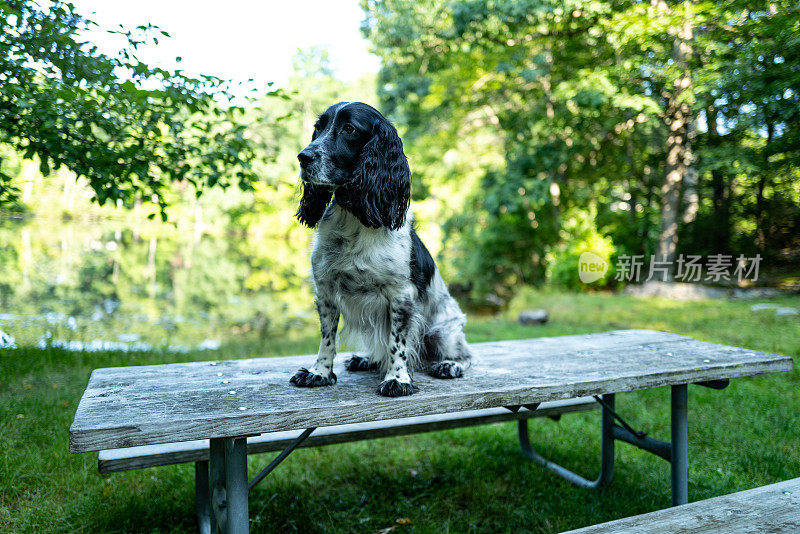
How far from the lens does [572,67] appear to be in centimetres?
1095

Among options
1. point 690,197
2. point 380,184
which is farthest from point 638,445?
point 690,197

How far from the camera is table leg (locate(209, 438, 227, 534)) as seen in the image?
6.84 ft

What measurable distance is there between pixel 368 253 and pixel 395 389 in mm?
559

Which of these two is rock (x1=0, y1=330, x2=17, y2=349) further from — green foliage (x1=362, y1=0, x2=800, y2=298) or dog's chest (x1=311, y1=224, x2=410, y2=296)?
green foliage (x1=362, y1=0, x2=800, y2=298)

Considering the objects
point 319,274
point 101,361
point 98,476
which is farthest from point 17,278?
point 319,274

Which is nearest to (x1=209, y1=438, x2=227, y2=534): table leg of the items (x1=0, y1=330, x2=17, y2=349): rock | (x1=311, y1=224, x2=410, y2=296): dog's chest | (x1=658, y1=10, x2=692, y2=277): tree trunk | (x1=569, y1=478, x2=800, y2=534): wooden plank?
(x1=311, y1=224, x2=410, y2=296): dog's chest

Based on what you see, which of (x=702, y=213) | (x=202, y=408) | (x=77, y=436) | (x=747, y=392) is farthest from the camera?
(x=702, y=213)

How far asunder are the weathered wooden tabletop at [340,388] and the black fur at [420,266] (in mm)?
414

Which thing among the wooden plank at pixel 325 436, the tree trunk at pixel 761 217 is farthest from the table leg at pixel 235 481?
the tree trunk at pixel 761 217

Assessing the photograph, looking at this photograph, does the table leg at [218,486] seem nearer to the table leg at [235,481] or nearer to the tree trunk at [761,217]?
the table leg at [235,481]

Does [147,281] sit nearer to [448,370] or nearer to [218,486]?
[218,486]

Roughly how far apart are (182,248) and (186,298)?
10657mm

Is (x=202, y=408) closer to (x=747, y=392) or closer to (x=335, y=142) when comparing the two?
(x=335, y=142)

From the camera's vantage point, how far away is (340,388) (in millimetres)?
2184
